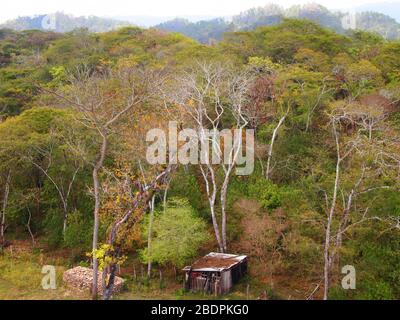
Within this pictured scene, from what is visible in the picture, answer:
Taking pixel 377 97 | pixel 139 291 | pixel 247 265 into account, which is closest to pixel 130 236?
pixel 139 291

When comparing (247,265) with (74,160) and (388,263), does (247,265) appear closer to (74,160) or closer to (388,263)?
(388,263)

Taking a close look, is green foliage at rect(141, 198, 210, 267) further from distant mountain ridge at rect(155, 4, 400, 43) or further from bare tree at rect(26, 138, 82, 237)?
distant mountain ridge at rect(155, 4, 400, 43)

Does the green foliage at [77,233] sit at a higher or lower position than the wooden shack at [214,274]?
higher

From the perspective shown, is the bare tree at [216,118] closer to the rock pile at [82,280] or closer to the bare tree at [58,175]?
Result: the rock pile at [82,280]

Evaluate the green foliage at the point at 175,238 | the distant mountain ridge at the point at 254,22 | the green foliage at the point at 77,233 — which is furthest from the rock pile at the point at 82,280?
the distant mountain ridge at the point at 254,22

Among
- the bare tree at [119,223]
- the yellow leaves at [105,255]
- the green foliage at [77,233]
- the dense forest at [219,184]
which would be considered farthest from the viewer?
the green foliage at [77,233]

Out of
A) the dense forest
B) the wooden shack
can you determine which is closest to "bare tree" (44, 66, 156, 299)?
the dense forest

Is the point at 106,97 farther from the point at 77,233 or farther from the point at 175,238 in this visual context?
the point at 175,238
